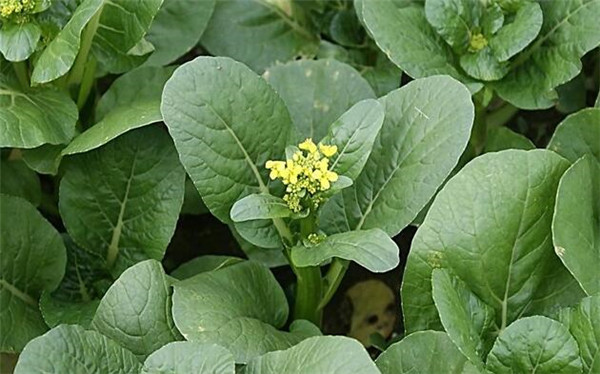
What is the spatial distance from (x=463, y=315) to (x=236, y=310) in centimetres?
32

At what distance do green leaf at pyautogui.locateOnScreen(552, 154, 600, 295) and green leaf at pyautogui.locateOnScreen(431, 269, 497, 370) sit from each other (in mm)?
139

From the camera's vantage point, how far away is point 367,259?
1.28 metres

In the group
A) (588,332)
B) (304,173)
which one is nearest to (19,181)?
(304,173)

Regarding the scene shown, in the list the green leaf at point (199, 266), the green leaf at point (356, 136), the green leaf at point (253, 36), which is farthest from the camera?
the green leaf at point (253, 36)

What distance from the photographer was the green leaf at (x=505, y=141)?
1.66 meters

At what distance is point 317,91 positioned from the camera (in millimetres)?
1620

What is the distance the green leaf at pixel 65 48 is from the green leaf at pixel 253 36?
0.42 metres

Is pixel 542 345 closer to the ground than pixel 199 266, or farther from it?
farther from it

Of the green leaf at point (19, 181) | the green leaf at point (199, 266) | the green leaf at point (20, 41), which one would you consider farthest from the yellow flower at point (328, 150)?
the green leaf at point (19, 181)

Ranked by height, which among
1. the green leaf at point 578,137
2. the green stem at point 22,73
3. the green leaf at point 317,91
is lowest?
the green leaf at point 578,137

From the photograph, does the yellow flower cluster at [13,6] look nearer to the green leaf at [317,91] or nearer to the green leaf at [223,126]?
the green leaf at [223,126]

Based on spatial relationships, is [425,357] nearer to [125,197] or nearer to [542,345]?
[542,345]

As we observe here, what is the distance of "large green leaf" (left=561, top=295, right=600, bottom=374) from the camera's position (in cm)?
128

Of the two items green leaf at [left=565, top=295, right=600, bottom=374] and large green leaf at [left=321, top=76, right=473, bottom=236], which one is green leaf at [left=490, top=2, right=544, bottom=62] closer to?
large green leaf at [left=321, top=76, right=473, bottom=236]
